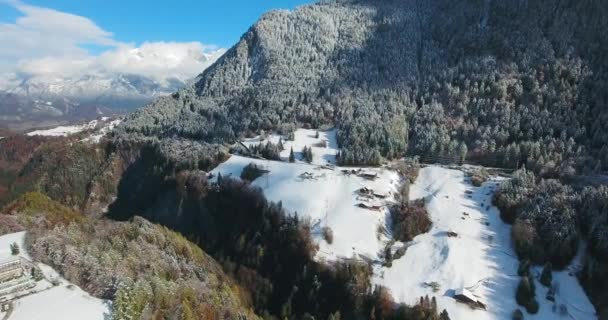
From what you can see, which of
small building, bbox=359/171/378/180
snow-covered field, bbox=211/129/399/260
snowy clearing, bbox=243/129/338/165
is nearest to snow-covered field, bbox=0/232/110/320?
snow-covered field, bbox=211/129/399/260

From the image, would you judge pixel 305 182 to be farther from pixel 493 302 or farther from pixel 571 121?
pixel 571 121

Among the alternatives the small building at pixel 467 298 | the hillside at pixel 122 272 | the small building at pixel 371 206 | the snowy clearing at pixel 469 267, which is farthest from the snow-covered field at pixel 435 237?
the hillside at pixel 122 272

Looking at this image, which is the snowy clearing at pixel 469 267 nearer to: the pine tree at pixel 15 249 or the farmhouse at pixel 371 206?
the farmhouse at pixel 371 206

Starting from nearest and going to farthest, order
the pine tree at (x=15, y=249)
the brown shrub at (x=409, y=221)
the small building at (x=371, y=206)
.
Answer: the pine tree at (x=15, y=249) → the brown shrub at (x=409, y=221) → the small building at (x=371, y=206)

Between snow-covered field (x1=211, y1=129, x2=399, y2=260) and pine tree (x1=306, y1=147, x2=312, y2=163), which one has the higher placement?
pine tree (x1=306, y1=147, x2=312, y2=163)

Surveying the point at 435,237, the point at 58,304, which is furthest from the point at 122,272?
the point at 435,237

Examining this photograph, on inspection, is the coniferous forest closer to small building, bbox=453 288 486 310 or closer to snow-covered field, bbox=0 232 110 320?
snow-covered field, bbox=0 232 110 320

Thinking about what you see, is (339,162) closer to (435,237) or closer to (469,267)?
(435,237)
